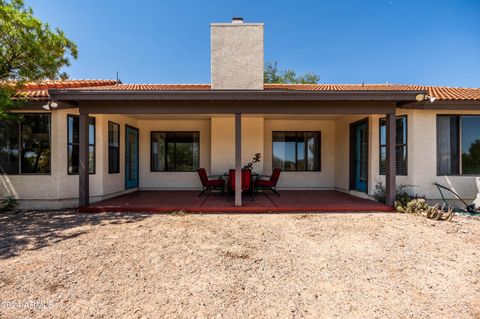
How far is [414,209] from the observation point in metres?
6.94

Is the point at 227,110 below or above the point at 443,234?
above

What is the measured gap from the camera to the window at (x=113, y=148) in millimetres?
8977

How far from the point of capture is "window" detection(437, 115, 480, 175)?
7.63 m

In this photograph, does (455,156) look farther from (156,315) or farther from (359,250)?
(156,315)

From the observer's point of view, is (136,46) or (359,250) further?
(136,46)

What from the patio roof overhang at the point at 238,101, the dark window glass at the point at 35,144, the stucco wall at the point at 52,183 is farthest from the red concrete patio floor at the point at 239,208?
the patio roof overhang at the point at 238,101

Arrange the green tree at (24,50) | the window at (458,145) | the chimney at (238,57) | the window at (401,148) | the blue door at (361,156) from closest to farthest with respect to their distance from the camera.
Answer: the green tree at (24,50)
the window at (458,145)
the window at (401,148)
the blue door at (361,156)
the chimney at (238,57)

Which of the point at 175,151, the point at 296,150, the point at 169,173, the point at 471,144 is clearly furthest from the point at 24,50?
the point at 471,144

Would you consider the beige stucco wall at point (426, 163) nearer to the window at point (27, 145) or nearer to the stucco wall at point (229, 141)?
the stucco wall at point (229, 141)

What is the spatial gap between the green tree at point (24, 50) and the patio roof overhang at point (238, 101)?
3.16 ft

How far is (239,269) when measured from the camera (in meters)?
3.67

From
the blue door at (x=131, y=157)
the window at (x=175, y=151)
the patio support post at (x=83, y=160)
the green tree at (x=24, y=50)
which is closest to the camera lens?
the green tree at (x=24, y=50)

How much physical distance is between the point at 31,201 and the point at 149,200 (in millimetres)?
3142

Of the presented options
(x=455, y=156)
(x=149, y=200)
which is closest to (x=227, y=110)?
(x=149, y=200)
